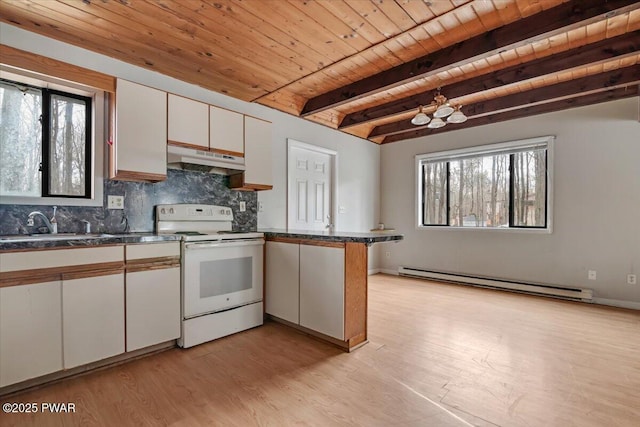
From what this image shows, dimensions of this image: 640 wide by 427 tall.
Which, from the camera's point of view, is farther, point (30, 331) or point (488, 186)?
point (488, 186)

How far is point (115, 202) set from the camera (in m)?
2.67

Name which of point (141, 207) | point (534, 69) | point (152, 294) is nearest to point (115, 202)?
point (141, 207)

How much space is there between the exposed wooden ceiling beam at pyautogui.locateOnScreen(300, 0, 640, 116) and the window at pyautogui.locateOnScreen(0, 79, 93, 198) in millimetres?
2689

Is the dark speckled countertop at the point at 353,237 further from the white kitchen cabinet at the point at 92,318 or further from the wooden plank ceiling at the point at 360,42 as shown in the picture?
the wooden plank ceiling at the point at 360,42

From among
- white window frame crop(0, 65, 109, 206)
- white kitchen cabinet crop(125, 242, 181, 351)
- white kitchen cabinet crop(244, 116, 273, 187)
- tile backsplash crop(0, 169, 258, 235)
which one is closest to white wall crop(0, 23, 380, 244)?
white window frame crop(0, 65, 109, 206)

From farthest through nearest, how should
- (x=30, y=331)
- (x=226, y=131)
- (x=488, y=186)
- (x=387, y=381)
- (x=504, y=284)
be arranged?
1. (x=488, y=186)
2. (x=504, y=284)
3. (x=226, y=131)
4. (x=387, y=381)
5. (x=30, y=331)

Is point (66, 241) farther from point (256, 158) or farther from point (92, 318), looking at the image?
point (256, 158)

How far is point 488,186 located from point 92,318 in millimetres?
4999

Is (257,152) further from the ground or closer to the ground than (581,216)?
further from the ground

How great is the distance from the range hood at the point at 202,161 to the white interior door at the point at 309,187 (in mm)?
1101

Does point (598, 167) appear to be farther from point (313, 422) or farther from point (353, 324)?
point (313, 422)

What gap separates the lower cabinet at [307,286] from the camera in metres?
2.49

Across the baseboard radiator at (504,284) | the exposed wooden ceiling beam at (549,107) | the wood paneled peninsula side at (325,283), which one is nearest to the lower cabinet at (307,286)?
the wood paneled peninsula side at (325,283)

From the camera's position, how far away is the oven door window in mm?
2622
